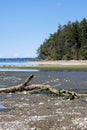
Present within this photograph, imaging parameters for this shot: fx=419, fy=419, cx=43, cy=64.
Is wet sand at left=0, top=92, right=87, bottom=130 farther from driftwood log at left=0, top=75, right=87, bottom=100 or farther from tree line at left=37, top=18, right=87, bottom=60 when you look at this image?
tree line at left=37, top=18, right=87, bottom=60

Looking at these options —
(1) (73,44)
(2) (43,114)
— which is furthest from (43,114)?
(1) (73,44)

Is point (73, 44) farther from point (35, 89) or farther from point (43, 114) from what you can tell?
point (43, 114)

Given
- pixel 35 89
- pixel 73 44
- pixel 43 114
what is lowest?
pixel 43 114

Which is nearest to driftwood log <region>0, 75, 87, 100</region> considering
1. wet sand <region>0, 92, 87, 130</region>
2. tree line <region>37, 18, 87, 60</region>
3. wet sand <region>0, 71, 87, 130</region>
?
wet sand <region>0, 71, 87, 130</region>

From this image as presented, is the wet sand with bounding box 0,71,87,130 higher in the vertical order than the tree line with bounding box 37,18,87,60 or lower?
lower

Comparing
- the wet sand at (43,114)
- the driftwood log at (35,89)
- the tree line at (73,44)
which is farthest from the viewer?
the tree line at (73,44)

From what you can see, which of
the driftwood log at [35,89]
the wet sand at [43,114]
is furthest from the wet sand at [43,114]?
the driftwood log at [35,89]

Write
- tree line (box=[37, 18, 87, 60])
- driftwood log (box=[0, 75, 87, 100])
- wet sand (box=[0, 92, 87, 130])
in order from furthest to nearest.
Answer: tree line (box=[37, 18, 87, 60]) < driftwood log (box=[0, 75, 87, 100]) < wet sand (box=[0, 92, 87, 130])

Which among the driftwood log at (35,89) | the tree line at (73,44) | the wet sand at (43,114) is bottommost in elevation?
the wet sand at (43,114)

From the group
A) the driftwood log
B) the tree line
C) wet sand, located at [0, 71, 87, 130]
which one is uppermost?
the tree line

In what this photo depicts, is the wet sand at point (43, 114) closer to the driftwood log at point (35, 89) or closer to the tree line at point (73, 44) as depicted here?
the driftwood log at point (35, 89)

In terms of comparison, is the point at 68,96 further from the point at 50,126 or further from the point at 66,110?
the point at 50,126

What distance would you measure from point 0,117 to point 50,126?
10.2 feet

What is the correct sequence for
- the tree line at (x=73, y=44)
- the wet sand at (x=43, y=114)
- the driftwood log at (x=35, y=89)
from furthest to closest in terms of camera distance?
the tree line at (x=73, y=44)
the driftwood log at (x=35, y=89)
the wet sand at (x=43, y=114)
